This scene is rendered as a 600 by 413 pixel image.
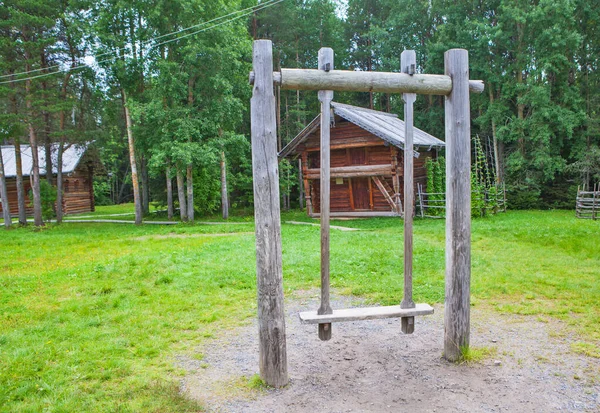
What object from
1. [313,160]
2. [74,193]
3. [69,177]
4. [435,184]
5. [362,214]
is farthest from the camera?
[74,193]

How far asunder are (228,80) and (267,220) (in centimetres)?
1891

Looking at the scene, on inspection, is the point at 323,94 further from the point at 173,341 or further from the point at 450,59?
the point at 173,341

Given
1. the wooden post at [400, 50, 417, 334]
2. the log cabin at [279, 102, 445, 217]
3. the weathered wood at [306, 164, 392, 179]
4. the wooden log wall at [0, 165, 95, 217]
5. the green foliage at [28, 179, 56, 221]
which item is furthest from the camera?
the wooden log wall at [0, 165, 95, 217]

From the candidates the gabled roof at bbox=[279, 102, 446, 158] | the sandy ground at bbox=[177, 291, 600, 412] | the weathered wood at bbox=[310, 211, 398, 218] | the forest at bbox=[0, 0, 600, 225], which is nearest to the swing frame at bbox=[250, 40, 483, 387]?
the sandy ground at bbox=[177, 291, 600, 412]

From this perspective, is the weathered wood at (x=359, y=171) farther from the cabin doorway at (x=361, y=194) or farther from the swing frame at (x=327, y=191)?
the swing frame at (x=327, y=191)

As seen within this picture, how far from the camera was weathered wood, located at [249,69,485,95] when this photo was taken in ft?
15.3

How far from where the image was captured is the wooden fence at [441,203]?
65.3ft

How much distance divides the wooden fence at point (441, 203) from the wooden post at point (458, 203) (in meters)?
14.9

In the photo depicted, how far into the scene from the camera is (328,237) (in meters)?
4.66

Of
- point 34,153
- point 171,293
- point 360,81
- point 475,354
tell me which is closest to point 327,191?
point 360,81

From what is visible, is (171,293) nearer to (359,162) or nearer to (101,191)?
(359,162)

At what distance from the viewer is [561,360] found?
505 centimetres

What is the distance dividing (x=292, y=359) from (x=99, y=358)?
7.55 ft

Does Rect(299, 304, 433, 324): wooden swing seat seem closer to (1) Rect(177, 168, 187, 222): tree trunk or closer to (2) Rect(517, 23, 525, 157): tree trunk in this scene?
(1) Rect(177, 168, 187, 222): tree trunk
